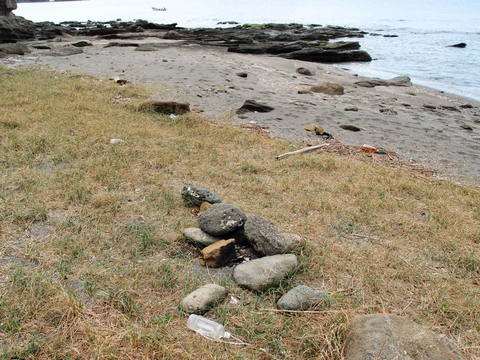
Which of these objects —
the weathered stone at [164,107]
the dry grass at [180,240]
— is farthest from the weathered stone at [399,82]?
the weathered stone at [164,107]

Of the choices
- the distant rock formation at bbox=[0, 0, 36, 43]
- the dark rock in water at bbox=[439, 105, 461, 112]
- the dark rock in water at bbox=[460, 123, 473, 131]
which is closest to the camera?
the dark rock in water at bbox=[460, 123, 473, 131]

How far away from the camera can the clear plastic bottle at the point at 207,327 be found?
7.48 feet

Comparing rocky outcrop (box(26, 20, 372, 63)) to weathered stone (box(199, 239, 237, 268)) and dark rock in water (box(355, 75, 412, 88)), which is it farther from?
weathered stone (box(199, 239, 237, 268))

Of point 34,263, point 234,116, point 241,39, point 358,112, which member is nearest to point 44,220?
point 34,263

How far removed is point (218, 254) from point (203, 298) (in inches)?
21.3

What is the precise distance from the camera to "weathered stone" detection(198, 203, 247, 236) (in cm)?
320

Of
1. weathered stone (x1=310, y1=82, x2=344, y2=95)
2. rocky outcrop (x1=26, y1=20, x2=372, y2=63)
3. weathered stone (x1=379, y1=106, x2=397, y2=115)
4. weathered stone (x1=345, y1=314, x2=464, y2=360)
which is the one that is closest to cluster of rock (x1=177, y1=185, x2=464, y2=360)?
weathered stone (x1=345, y1=314, x2=464, y2=360)

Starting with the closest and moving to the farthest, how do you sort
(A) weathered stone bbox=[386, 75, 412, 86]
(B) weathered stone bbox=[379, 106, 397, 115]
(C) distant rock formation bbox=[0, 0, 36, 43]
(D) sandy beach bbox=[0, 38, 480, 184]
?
(D) sandy beach bbox=[0, 38, 480, 184]
(B) weathered stone bbox=[379, 106, 397, 115]
(A) weathered stone bbox=[386, 75, 412, 86]
(C) distant rock formation bbox=[0, 0, 36, 43]

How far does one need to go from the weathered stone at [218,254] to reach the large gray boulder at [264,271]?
155 millimetres

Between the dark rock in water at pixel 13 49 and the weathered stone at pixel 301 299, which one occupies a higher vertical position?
the dark rock in water at pixel 13 49

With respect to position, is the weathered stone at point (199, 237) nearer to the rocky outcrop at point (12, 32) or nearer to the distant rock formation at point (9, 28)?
the distant rock formation at point (9, 28)

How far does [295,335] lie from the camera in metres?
2.29

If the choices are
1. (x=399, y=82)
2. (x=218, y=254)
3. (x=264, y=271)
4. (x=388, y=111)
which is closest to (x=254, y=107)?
(x=388, y=111)

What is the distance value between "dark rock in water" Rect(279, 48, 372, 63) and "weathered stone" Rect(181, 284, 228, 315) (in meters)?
17.3
